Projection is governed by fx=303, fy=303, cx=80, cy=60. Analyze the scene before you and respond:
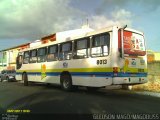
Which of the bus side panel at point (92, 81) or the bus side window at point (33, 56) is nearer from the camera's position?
the bus side panel at point (92, 81)

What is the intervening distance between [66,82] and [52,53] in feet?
9.00

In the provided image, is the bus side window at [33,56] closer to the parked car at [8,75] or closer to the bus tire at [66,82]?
the bus tire at [66,82]

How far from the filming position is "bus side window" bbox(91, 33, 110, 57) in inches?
579

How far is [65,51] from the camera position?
18328mm

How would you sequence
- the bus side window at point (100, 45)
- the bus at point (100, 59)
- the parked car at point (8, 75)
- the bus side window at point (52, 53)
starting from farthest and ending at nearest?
the parked car at point (8, 75) → the bus side window at point (52, 53) → the bus side window at point (100, 45) → the bus at point (100, 59)

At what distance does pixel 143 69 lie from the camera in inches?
615

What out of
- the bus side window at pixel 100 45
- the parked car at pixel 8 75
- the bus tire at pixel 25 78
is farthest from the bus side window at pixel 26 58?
the parked car at pixel 8 75

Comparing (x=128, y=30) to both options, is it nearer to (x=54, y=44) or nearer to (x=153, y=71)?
(x=54, y=44)

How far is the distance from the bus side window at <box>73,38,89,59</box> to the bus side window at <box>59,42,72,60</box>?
597 mm

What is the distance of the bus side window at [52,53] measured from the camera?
19.5 metres

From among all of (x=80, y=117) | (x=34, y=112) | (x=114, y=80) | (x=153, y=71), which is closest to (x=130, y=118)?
(x=80, y=117)

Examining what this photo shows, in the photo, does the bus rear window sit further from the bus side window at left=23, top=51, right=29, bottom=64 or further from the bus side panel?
the bus side window at left=23, top=51, right=29, bottom=64

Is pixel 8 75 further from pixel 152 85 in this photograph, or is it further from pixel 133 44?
pixel 133 44

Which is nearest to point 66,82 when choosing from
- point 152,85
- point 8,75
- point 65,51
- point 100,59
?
point 65,51
